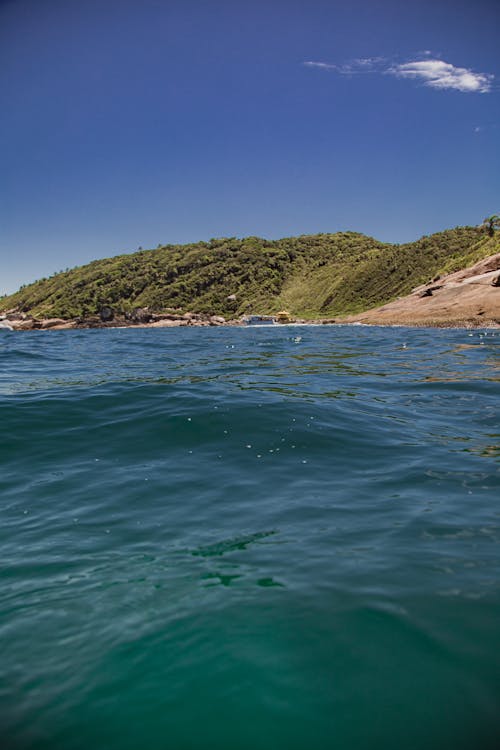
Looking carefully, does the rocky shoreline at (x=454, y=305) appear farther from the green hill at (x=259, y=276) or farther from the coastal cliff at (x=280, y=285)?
the green hill at (x=259, y=276)

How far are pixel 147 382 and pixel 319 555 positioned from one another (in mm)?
7804

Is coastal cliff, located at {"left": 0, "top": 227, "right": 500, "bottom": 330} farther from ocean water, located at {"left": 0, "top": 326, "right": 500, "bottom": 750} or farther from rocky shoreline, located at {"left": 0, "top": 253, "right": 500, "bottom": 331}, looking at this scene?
ocean water, located at {"left": 0, "top": 326, "right": 500, "bottom": 750}

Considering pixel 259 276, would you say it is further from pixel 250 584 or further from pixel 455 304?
pixel 250 584

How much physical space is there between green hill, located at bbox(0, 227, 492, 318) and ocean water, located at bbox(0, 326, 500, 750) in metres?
53.3

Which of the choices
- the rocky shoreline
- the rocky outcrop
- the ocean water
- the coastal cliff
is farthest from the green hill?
the ocean water

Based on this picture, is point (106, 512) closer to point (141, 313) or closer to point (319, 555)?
point (319, 555)

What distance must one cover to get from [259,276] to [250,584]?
10002cm

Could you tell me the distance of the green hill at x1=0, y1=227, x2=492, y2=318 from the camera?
68.2m

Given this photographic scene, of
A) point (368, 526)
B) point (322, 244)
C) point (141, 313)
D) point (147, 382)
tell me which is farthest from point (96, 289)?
point (368, 526)

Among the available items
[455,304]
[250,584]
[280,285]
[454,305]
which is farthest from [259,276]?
[250,584]

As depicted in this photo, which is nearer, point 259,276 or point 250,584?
point 250,584

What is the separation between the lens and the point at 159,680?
2354 millimetres

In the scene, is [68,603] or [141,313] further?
[141,313]

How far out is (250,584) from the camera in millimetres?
3092
